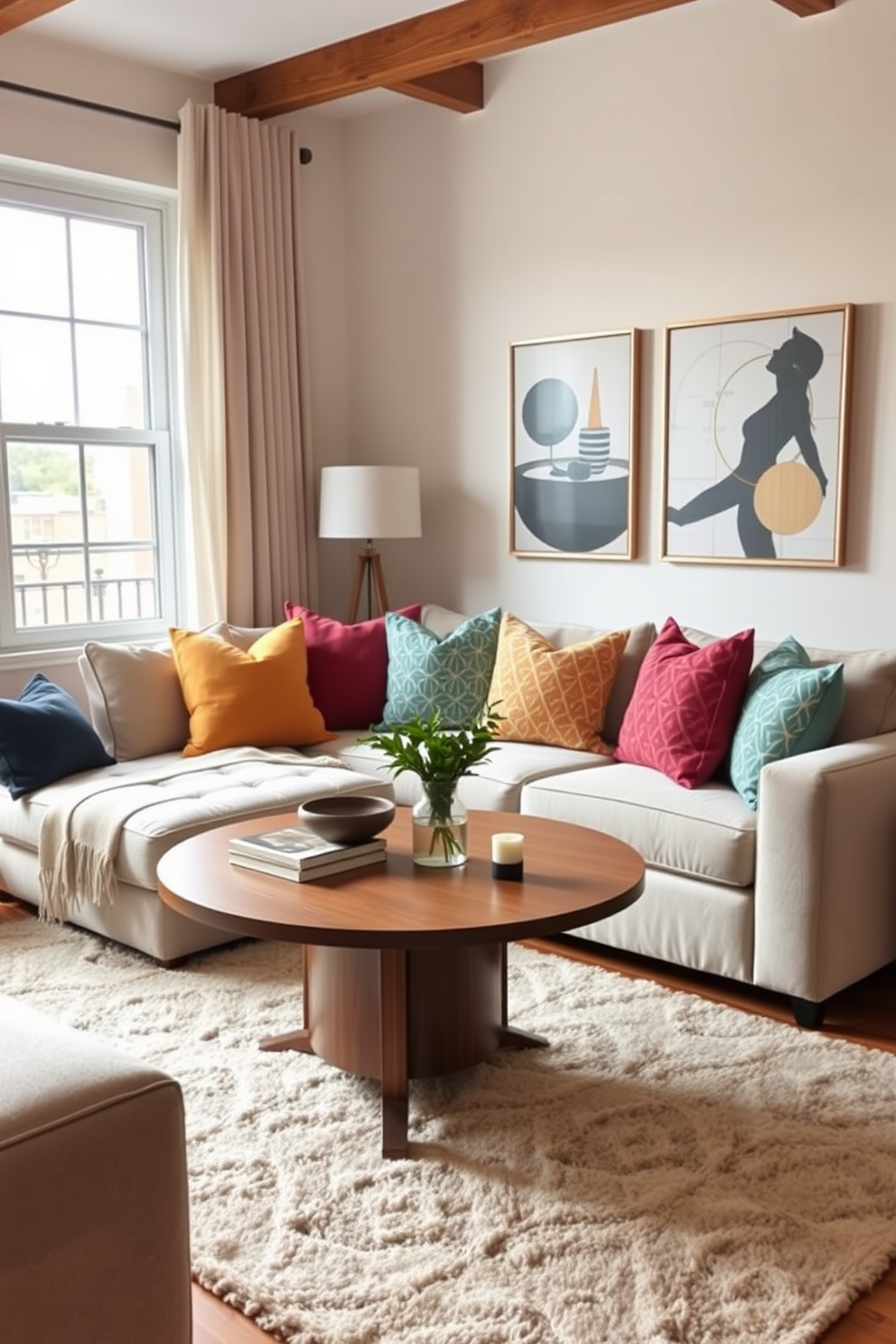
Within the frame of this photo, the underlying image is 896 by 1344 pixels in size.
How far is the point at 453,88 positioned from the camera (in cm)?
491

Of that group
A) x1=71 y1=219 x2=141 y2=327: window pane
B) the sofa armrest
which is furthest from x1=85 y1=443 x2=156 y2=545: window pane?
the sofa armrest

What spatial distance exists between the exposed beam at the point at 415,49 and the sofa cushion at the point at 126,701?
221cm

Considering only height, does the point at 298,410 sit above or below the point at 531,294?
below

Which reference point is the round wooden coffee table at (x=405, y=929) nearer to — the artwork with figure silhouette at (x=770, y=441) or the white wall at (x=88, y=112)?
the artwork with figure silhouette at (x=770, y=441)

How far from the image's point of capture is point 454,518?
17.6 feet

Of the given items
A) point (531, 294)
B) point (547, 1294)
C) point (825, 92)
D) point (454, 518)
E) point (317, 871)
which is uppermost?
point (825, 92)

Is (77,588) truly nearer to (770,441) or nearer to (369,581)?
(369,581)

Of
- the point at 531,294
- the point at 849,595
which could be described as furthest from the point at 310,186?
the point at 849,595

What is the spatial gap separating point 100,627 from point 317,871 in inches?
102

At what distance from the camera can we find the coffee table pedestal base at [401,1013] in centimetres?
263

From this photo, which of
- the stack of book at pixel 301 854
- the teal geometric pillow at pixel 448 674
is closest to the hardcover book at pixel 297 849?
the stack of book at pixel 301 854

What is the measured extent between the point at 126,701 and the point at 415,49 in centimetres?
241

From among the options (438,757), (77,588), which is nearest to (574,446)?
(77,588)

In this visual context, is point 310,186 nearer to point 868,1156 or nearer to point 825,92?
point 825,92
